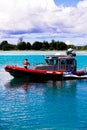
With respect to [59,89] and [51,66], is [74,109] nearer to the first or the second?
[59,89]

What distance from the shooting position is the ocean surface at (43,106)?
19.1 m

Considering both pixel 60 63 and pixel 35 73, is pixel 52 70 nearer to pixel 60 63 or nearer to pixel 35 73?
pixel 60 63

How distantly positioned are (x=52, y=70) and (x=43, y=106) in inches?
629

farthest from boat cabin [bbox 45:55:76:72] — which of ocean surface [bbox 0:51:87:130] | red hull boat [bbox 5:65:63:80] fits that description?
ocean surface [bbox 0:51:87:130]

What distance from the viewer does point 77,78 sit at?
39.4m

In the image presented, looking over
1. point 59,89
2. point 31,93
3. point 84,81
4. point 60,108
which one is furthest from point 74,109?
point 84,81

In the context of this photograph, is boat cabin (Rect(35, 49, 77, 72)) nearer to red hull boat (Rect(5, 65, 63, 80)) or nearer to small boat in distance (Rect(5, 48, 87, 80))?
small boat in distance (Rect(5, 48, 87, 80))

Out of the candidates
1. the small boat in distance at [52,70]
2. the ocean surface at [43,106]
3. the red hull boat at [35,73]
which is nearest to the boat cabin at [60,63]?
the small boat in distance at [52,70]

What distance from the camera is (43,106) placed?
23.8 m

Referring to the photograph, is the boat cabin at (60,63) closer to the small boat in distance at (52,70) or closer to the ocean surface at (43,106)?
the small boat in distance at (52,70)

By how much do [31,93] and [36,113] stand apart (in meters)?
7.83

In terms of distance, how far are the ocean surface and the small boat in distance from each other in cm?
292

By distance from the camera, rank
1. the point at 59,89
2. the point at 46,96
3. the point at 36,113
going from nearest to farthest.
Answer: the point at 36,113, the point at 46,96, the point at 59,89

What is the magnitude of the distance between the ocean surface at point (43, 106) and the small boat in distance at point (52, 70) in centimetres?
292
